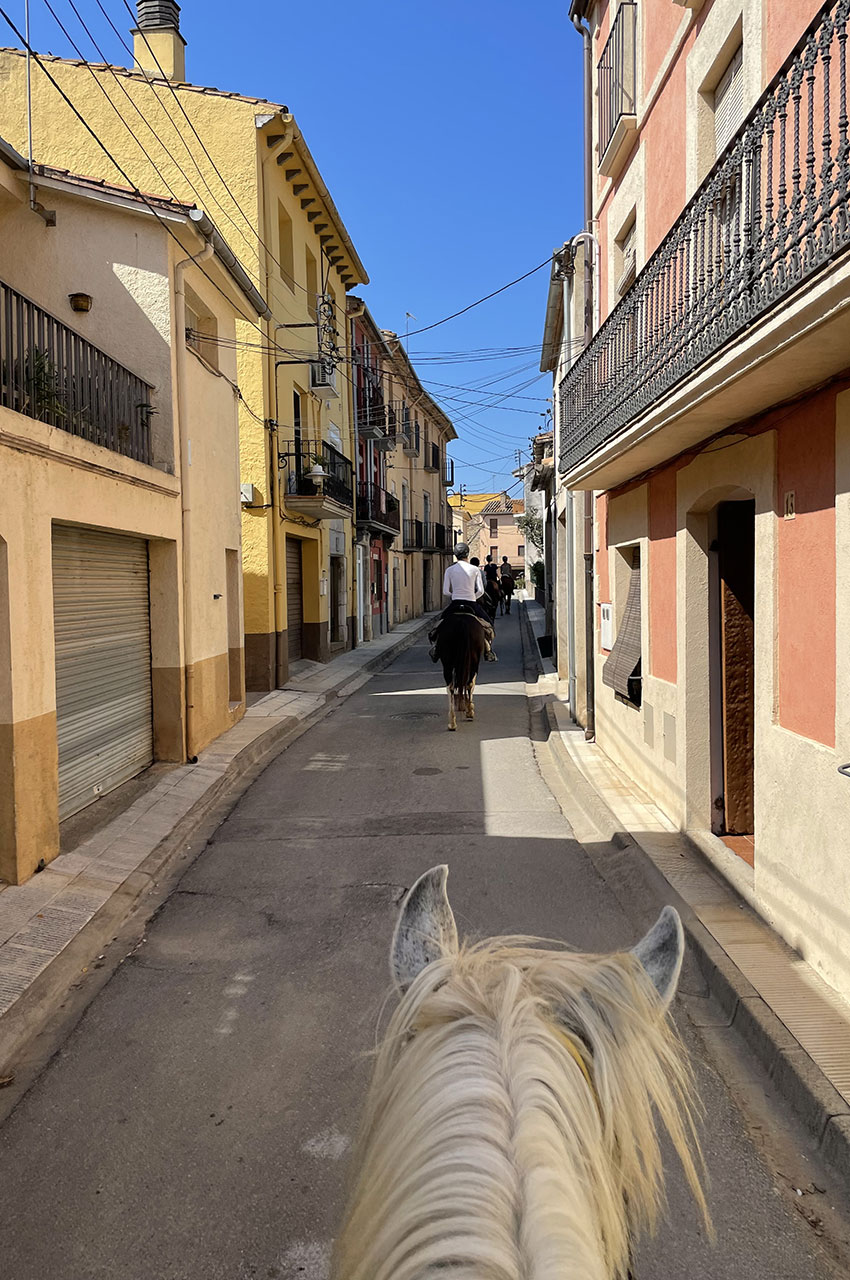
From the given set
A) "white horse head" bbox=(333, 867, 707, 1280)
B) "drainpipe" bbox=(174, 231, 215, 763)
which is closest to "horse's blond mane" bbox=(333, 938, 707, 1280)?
"white horse head" bbox=(333, 867, 707, 1280)

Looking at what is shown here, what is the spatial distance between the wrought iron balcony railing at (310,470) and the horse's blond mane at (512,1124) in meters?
14.4

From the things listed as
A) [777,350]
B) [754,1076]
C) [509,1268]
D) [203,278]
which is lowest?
[754,1076]

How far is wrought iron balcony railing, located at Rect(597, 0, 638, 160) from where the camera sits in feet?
26.3

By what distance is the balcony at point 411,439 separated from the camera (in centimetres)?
3156

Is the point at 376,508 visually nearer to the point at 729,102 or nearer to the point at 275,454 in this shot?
the point at 275,454

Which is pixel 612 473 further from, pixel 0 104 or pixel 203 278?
pixel 0 104

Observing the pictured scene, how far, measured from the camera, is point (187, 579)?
8930 millimetres

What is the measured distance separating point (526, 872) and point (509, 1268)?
4943mm

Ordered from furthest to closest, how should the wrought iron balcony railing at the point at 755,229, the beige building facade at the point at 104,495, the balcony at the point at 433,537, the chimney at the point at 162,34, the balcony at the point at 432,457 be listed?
1. the balcony at the point at 432,457
2. the balcony at the point at 433,537
3. the chimney at the point at 162,34
4. the beige building facade at the point at 104,495
5. the wrought iron balcony railing at the point at 755,229

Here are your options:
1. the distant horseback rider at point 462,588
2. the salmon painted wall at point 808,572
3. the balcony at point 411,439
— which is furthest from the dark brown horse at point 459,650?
the balcony at point 411,439

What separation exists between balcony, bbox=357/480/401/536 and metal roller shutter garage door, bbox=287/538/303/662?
552cm

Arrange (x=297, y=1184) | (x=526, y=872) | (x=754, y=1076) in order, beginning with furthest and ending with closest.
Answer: (x=526, y=872)
(x=754, y=1076)
(x=297, y=1184)

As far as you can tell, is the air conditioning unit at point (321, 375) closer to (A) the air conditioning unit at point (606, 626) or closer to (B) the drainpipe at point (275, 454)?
(B) the drainpipe at point (275, 454)

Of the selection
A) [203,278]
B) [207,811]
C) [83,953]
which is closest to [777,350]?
[83,953]
